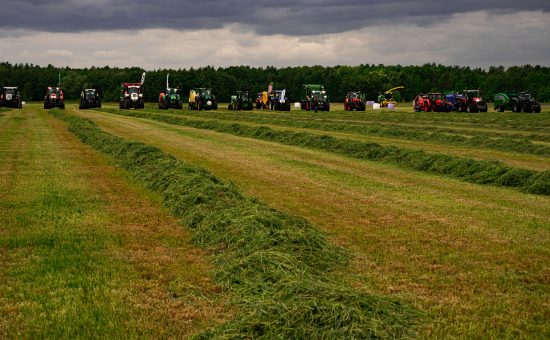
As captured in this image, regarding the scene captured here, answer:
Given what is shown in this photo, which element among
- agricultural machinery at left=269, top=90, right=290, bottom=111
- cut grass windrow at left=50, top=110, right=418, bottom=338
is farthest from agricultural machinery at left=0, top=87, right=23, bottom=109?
cut grass windrow at left=50, top=110, right=418, bottom=338

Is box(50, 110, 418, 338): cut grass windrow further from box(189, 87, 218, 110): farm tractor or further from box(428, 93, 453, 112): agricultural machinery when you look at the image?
box(189, 87, 218, 110): farm tractor

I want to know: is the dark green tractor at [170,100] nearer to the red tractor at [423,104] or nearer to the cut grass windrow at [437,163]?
the red tractor at [423,104]

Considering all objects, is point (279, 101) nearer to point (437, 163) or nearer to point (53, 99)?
point (53, 99)

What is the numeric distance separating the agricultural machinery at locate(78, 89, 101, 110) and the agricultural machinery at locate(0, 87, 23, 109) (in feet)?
23.8

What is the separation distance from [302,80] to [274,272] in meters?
140

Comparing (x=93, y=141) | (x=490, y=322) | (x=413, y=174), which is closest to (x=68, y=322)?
(x=490, y=322)

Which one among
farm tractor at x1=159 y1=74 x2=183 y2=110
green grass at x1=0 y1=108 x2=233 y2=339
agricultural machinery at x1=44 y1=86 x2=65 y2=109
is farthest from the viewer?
farm tractor at x1=159 y1=74 x2=183 y2=110

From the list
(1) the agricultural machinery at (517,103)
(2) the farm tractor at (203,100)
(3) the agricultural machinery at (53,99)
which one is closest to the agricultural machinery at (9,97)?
(3) the agricultural machinery at (53,99)

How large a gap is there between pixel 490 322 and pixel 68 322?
431 centimetres

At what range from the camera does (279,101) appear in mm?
71562

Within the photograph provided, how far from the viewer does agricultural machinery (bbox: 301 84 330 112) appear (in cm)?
6796

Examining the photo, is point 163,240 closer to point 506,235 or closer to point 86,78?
point 506,235

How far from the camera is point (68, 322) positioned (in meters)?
6.35

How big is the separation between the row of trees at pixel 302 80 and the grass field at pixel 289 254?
365ft
